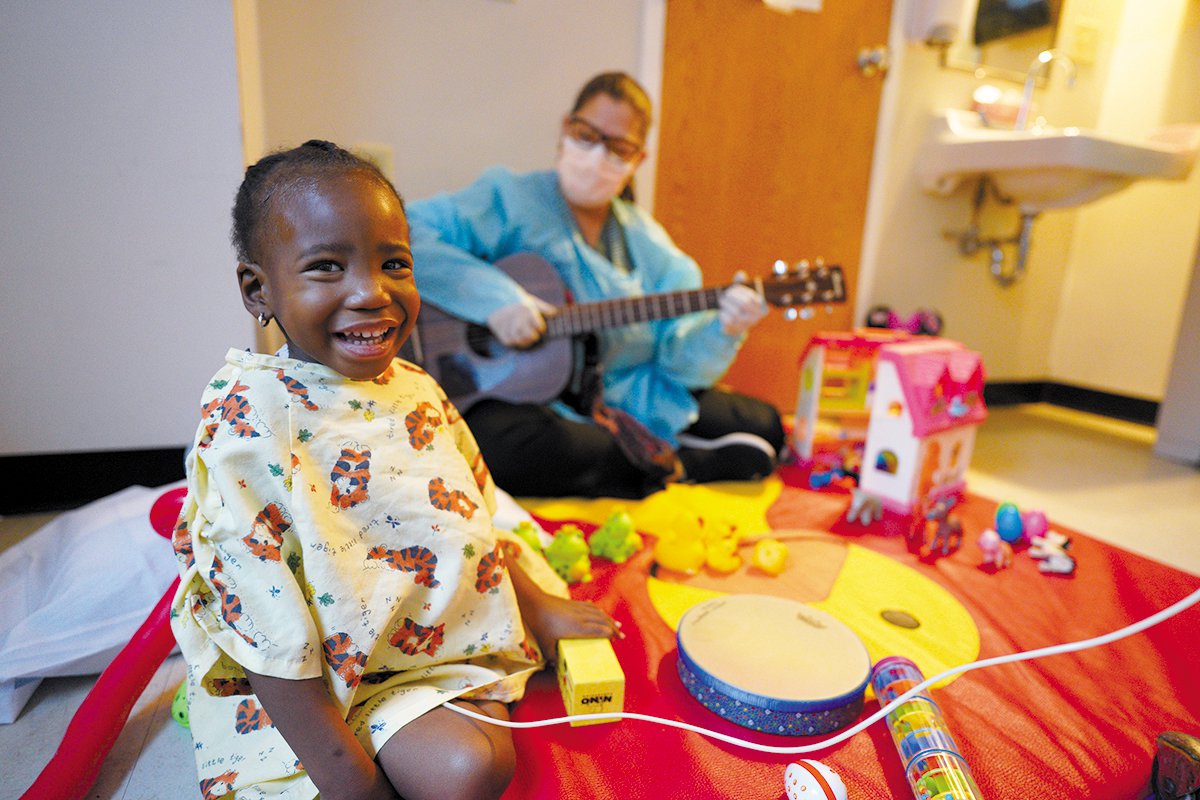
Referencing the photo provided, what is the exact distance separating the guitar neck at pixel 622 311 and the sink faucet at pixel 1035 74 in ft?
4.43

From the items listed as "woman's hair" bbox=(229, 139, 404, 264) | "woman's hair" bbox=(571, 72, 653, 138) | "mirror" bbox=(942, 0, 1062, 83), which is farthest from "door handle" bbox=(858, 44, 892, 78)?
"woman's hair" bbox=(229, 139, 404, 264)

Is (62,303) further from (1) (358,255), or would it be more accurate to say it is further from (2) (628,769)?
(2) (628,769)

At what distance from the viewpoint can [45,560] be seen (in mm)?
843

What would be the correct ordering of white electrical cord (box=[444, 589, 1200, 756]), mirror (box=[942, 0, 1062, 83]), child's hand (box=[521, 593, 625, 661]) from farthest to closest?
mirror (box=[942, 0, 1062, 83]) → child's hand (box=[521, 593, 625, 661]) → white electrical cord (box=[444, 589, 1200, 756])

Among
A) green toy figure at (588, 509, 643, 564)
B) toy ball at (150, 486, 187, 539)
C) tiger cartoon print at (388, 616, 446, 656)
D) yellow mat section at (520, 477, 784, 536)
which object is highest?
toy ball at (150, 486, 187, 539)

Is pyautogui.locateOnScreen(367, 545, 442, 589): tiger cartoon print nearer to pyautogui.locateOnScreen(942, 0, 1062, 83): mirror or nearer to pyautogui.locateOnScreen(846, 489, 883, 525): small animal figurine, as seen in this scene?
pyautogui.locateOnScreen(846, 489, 883, 525): small animal figurine

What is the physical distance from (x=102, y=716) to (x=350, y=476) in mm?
347

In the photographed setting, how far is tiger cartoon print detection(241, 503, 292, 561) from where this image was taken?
19.1 inches

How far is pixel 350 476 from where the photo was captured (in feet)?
1.79

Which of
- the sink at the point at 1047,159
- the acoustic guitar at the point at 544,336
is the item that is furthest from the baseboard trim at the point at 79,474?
the sink at the point at 1047,159

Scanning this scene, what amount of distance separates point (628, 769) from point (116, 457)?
1.09 meters

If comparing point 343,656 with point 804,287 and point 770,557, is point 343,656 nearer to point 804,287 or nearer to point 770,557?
point 770,557

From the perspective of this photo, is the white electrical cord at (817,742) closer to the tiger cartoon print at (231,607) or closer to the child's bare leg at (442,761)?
the child's bare leg at (442,761)

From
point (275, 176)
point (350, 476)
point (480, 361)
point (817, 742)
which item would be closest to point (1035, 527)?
point (817, 742)
